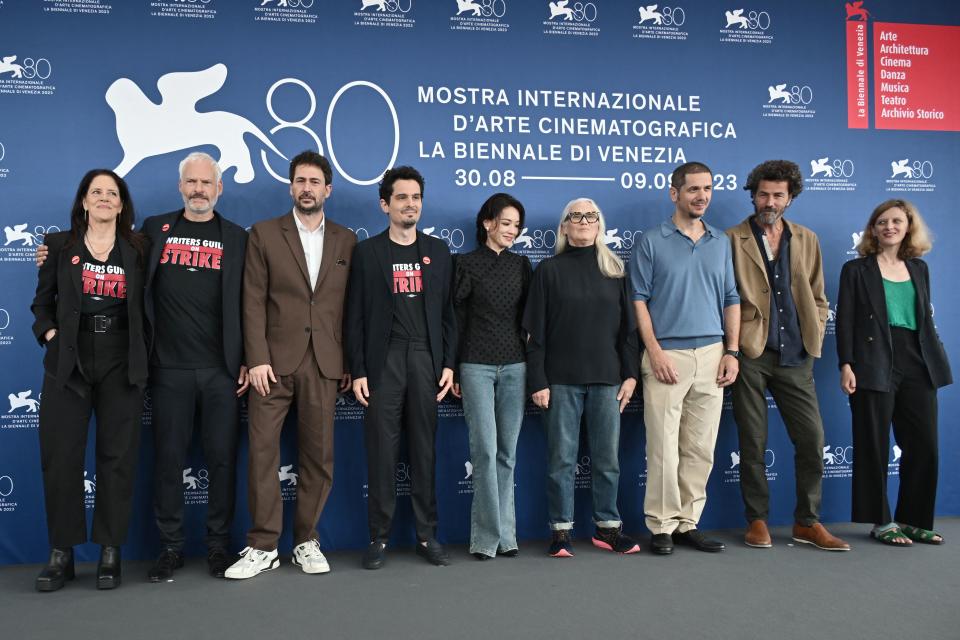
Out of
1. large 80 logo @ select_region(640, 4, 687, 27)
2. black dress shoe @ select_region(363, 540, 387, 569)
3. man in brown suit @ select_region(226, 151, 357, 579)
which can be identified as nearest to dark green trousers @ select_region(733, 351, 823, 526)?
black dress shoe @ select_region(363, 540, 387, 569)

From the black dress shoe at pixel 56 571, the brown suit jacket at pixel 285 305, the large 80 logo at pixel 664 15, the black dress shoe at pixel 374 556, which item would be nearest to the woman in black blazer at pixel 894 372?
the large 80 logo at pixel 664 15

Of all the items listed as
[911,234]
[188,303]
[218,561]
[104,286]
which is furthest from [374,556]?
[911,234]

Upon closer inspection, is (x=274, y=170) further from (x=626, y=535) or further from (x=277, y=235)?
(x=626, y=535)

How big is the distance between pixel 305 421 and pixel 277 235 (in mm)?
937

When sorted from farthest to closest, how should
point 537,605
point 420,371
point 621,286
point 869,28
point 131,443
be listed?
point 869,28 < point 621,286 < point 420,371 < point 131,443 < point 537,605

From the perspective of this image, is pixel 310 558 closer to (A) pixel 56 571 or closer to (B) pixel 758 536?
(A) pixel 56 571

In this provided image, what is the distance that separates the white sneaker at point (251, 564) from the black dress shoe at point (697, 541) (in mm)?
2115

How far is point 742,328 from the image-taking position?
4.00 m

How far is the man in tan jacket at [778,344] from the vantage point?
156 inches

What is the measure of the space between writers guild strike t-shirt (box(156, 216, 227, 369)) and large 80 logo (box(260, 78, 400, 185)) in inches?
28.0

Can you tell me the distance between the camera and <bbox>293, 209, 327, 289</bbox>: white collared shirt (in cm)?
364

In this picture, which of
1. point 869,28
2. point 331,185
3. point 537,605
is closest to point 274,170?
point 331,185

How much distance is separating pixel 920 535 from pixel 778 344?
1315mm

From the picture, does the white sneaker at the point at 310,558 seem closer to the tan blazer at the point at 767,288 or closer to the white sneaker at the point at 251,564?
the white sneaker at the point at 251,564
